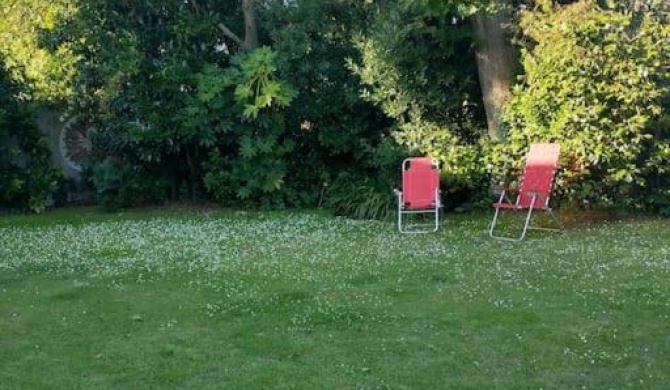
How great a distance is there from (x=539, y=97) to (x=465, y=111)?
1.94m

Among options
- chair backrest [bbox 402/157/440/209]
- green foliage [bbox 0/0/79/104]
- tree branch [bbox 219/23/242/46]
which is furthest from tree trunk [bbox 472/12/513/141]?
green foliage [bbox 0/0/79/104]

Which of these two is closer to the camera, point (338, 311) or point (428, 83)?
point (338, 311)

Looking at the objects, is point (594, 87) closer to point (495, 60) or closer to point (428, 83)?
point (495, 60)

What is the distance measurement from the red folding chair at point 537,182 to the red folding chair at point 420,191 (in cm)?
76

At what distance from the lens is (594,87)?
8094 mm

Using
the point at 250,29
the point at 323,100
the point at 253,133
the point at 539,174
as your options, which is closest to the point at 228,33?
the point at 250,29

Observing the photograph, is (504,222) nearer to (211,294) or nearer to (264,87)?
(264,87)

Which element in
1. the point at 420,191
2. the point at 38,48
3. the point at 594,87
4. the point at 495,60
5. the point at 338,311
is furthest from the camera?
Answer: the point at 38,48

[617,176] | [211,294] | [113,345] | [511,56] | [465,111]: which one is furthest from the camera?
[465,111]

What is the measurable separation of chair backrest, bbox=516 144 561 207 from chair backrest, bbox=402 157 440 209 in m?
1.01

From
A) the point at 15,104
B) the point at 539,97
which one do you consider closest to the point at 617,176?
the point at 539,97

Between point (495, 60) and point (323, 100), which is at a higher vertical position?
point (495, 60)

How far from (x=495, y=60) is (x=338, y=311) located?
551cm

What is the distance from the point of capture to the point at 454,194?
383 inches
